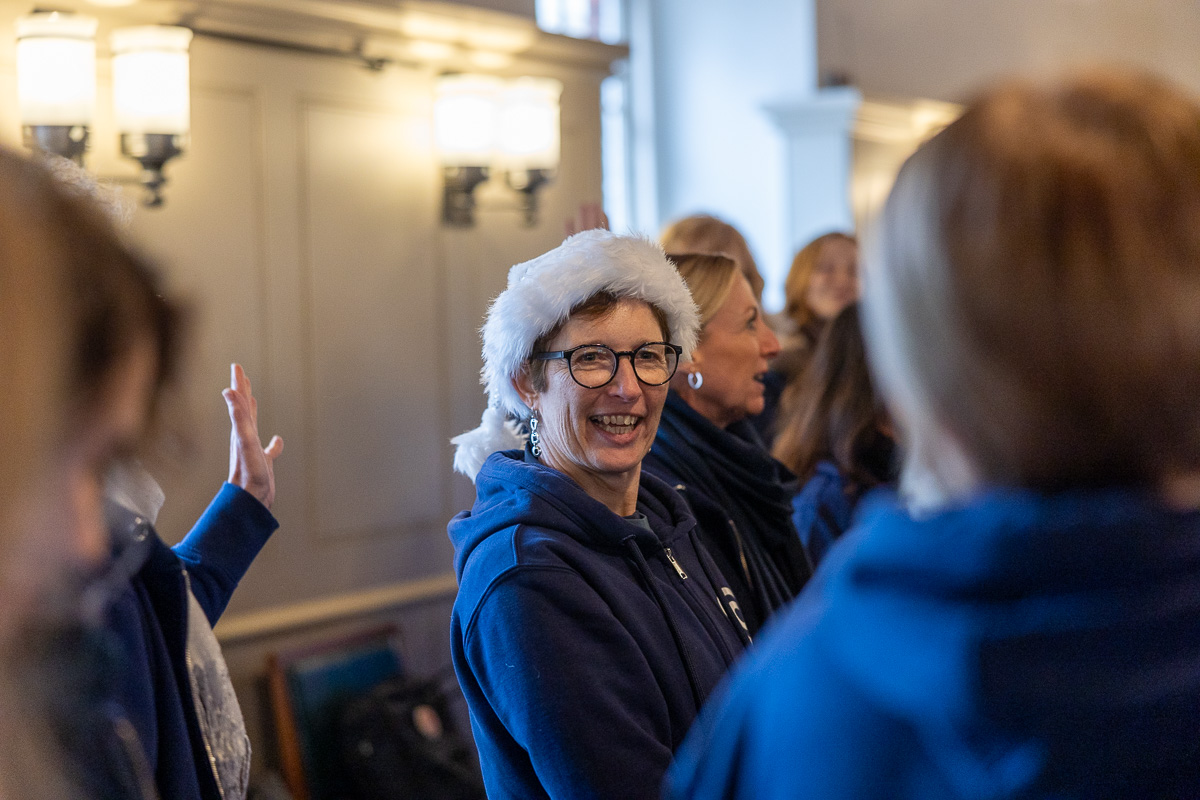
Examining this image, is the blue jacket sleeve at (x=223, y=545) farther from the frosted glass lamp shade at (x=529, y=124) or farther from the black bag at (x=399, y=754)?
the frosted glass lamp shade at (x=529, y=124)

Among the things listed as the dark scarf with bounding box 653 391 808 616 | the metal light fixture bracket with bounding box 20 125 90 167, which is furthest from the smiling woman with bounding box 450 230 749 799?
the metal light fixture bracket with bounding box 20 125 90 167

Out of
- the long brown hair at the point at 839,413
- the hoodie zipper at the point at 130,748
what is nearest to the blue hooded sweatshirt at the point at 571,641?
the hoodie zipper at the point at 130,748

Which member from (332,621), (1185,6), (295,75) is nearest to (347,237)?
(295,75)

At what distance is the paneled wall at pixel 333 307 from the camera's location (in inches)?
121

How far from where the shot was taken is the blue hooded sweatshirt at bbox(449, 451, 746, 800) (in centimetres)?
138

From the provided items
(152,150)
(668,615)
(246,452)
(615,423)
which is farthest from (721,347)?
(152,150)

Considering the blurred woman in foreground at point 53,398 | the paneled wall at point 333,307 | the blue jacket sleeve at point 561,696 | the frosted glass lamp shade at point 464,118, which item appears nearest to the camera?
the blurred woman in foreground at point 53,398

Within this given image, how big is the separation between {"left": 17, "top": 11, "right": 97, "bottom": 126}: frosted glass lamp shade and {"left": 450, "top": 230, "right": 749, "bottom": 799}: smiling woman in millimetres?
1414

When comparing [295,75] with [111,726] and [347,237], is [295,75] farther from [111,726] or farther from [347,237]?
[111,726]

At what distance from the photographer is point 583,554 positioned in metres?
1.52

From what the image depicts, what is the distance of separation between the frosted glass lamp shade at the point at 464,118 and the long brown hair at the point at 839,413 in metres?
1.44

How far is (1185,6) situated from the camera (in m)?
8.21

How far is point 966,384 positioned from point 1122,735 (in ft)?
0.71

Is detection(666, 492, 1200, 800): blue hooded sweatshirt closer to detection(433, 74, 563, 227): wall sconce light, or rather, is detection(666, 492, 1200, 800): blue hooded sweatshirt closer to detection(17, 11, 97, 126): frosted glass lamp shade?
detection(17, 11, 97, 126): frosted glass lamp shade
